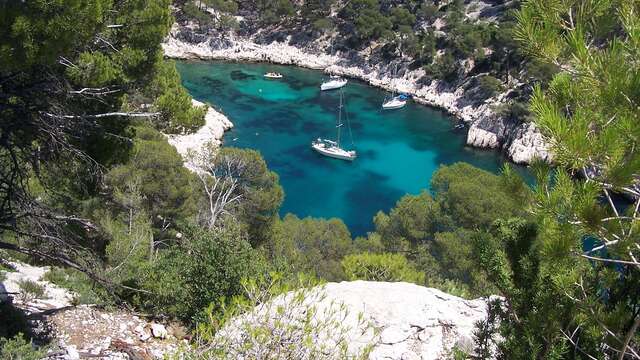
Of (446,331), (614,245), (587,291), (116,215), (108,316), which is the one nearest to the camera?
(614,245)

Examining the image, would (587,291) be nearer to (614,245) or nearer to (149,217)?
(614,245)

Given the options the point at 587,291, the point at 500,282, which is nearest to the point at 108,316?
the point at 500,282

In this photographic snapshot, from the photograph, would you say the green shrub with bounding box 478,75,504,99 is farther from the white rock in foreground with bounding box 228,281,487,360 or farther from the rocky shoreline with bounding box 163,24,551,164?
the white rock in foreground with bounding box 228,281,487,360

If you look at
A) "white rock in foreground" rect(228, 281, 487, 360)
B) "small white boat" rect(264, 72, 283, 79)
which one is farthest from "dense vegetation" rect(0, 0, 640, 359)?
"small white boat" rect(264, 72, 283, 79)

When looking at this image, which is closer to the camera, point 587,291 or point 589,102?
point 589,102

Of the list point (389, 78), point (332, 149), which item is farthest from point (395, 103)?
point (332, 149)

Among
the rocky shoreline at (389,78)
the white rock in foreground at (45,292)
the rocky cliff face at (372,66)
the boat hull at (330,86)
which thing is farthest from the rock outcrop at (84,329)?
the boat hull at (330,86)

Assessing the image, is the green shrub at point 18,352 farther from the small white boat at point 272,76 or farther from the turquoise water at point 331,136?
the small white boat at point 272,76
